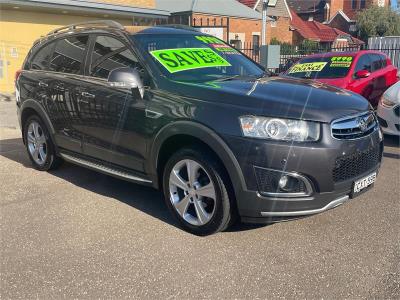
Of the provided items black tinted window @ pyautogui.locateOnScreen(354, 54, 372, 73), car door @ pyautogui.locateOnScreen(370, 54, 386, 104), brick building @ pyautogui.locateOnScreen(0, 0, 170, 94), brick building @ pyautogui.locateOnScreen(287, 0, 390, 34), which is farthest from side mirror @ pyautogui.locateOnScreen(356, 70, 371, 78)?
brick building @ pyautogui.locateOnScreen(287, 0, 390, 34)

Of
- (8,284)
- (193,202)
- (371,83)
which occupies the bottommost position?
(8,284)

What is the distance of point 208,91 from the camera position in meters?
3.58

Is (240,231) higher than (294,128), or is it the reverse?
(294,128)

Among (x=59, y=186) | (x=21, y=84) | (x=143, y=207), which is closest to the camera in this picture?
(x=143, y=207)

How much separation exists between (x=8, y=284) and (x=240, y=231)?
6.20 feet

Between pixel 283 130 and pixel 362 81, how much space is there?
5.90 metres

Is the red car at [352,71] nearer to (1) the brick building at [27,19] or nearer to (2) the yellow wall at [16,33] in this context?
(1) the brick building at [27,19]

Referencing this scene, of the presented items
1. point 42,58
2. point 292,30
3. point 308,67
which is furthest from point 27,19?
point 292,30

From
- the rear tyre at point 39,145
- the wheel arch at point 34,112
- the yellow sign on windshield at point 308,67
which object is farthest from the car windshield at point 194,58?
the yellow sign on windshield at point 308,67

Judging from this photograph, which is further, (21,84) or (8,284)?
(21,84)

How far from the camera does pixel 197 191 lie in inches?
144

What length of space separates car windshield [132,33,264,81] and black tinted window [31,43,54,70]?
1.69 metres

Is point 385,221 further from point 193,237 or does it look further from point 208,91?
point 208,91

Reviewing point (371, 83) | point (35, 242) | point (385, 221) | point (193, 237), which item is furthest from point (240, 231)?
point (371, 83)
